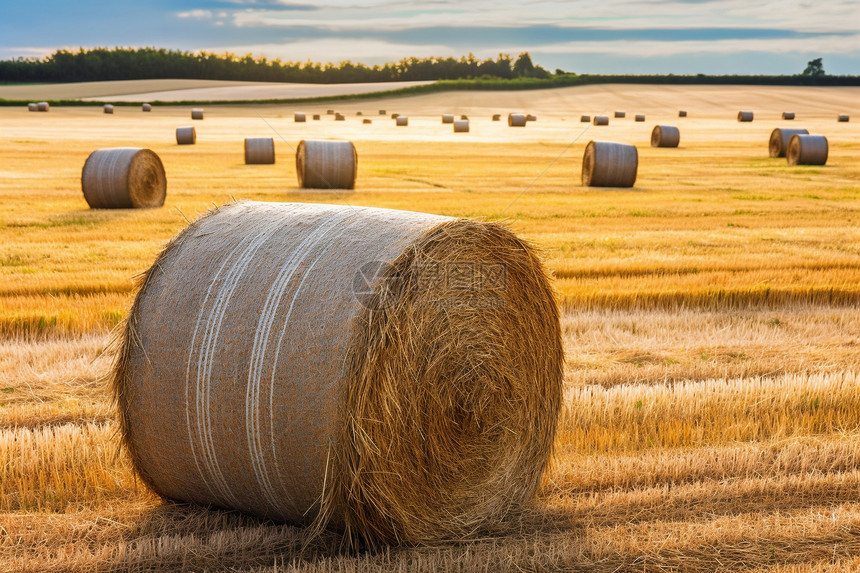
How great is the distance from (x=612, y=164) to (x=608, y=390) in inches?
626

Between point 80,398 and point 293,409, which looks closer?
point 293,409

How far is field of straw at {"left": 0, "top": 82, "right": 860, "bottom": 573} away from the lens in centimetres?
437

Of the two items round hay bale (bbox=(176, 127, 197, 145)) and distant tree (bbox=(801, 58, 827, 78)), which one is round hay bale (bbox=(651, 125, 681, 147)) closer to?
round hay bale (bbox=(176, 127, 197, 145))

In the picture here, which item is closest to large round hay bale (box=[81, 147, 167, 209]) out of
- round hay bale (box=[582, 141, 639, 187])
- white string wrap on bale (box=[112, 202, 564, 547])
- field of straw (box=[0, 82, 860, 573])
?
field of straw (box=[0, 82, 860, 573])

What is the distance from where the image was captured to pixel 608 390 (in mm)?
6641

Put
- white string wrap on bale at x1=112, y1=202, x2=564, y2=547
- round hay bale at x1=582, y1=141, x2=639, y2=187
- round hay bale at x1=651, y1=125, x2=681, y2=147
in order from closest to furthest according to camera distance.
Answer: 1. white string wrap on bale at x1=112, y1=202, x2=564, y2=547
2. round hay bale at x1=582, y1=141, x2=639, y2=187
3. round hay bale at x1=651, y1=125, x2=681, y2=147

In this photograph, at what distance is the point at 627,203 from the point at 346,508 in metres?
15.2

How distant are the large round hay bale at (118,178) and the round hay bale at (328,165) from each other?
3.97m

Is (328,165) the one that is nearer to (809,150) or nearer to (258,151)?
(258,151)

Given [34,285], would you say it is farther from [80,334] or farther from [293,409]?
[293,409]

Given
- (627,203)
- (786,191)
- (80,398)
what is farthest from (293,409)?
(786,191)

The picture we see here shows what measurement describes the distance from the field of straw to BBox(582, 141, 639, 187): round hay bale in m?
1.28

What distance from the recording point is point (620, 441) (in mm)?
5742

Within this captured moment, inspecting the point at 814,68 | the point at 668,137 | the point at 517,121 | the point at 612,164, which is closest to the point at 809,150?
the point at 668,137
